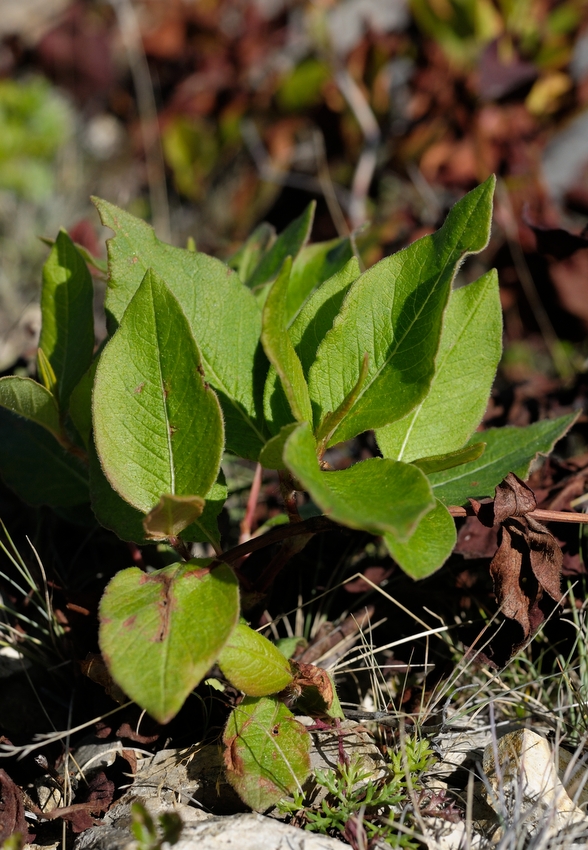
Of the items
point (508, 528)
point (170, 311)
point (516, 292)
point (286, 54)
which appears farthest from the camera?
point (286, 54)

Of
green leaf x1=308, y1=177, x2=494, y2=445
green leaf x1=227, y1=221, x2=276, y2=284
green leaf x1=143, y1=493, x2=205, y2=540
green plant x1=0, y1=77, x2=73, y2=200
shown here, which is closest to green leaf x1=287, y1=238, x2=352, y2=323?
green leaf x1=227, y1=221, x2=276, y2=284

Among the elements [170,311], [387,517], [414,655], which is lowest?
[414,655]

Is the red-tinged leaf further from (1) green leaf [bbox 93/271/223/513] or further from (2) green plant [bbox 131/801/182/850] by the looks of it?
(1) green leaf [bbox 93/271/223/513]

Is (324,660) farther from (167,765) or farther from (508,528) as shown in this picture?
(508,528)

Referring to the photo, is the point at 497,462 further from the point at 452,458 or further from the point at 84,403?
the point at 84,403

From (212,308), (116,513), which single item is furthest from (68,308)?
(116,513)

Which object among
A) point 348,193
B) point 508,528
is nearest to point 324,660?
point 508,528

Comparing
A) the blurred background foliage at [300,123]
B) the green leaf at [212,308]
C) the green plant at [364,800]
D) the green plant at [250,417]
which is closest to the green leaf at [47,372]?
the green plant at [250,417]
